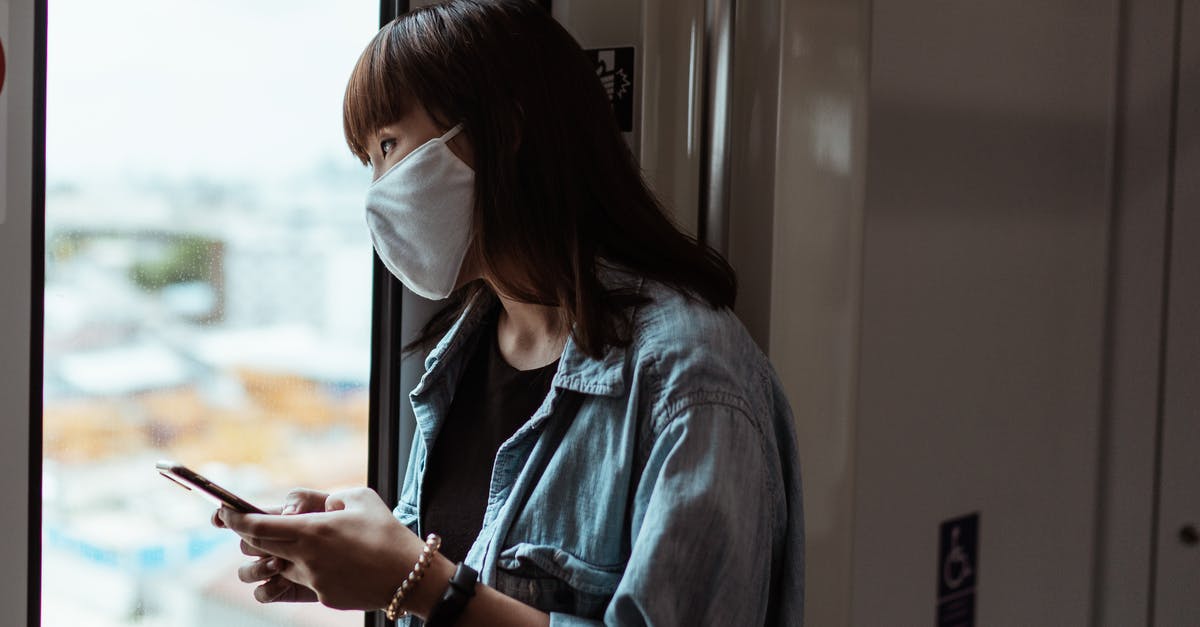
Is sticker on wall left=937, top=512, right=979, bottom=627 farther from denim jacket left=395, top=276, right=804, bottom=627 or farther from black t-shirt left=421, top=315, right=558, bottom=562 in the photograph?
black t-shirt left=421, top=315, right=558, bottom=562

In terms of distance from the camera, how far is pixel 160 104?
42.7 inches

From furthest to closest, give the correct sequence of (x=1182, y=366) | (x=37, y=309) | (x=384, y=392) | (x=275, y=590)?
(x=1182, y=366), (x=384, y=392), (x=275, y=590), (x=37, y=309)

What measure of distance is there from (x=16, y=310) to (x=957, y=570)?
3.97 feet

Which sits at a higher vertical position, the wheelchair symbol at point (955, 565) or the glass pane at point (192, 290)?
the glass pane at point (192, 290)

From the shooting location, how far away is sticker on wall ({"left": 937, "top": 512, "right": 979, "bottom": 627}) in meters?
1.47

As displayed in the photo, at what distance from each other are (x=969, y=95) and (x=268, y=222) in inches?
36.1

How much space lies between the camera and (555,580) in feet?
3.18

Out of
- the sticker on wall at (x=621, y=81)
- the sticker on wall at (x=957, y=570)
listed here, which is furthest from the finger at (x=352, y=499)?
the sticker on wall at (x=957, y=570)

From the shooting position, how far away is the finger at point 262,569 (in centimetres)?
107

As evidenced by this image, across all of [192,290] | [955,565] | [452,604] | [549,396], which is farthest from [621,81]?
[955,565]

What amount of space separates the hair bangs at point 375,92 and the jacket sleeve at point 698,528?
0.41m

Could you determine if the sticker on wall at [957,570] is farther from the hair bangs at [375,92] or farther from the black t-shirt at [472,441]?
the hair bangs at [375,92]

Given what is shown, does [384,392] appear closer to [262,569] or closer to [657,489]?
[262,569]

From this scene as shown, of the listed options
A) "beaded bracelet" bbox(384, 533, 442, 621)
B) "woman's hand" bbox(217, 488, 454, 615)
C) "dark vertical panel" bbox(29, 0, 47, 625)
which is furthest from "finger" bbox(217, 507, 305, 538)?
"dark vertical panel" bbox(29, 0, 47, 625)
